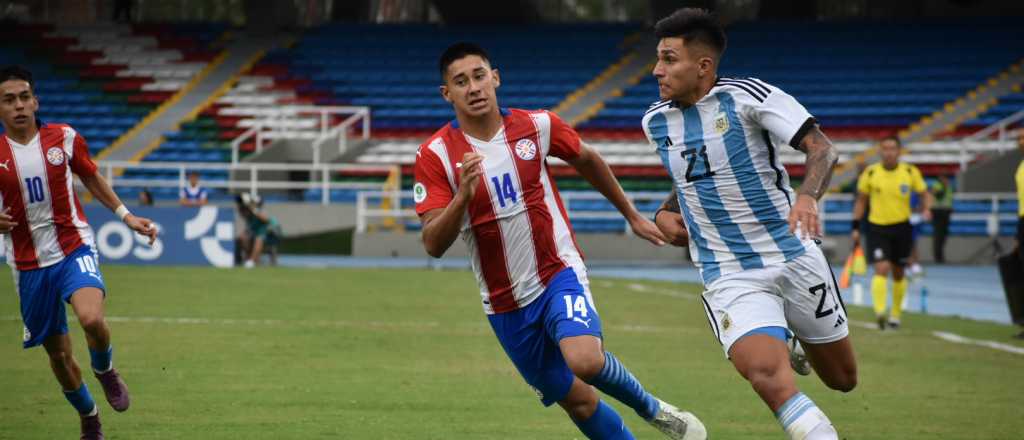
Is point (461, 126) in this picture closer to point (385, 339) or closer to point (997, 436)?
point (997, 436)

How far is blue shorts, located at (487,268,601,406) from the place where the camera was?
6.94 metres

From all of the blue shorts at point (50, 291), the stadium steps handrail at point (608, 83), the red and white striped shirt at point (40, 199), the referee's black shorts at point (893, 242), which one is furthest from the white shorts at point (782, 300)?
the stadium steps handrail at point (608, 83)

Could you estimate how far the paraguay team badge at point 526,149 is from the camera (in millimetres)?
7102

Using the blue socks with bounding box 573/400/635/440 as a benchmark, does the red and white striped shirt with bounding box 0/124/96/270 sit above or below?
above

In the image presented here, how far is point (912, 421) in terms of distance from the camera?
9.34 meters

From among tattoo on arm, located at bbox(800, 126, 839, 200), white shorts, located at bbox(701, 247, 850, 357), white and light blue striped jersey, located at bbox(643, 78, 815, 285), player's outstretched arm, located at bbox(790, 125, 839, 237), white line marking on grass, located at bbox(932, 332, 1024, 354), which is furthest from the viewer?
white line marking on grass, located at bbox(932, 332, 1024, 354)

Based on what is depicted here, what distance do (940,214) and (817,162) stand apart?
26.2 metres

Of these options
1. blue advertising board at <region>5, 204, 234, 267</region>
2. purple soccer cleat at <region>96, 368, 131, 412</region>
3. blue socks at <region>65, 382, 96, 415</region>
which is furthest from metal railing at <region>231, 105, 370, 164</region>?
blue socks at <region>65, 382, 96, 415</region>

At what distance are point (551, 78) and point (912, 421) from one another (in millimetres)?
31598

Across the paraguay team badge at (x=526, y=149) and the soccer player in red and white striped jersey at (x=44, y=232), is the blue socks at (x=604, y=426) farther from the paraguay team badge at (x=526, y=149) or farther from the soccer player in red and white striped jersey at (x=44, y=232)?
the soccer player in red and white striped jersey at (x=44, y=232)

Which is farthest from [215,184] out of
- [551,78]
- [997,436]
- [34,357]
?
[997,436]

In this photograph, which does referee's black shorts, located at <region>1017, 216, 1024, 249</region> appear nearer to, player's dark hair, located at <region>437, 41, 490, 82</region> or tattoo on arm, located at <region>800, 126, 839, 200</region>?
tattoo on arm, located at <region>800, 126, 839, 200</region>

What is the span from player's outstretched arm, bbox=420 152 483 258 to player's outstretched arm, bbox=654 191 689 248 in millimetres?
1030

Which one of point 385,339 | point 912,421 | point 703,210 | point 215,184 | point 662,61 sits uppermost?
point 662,61
